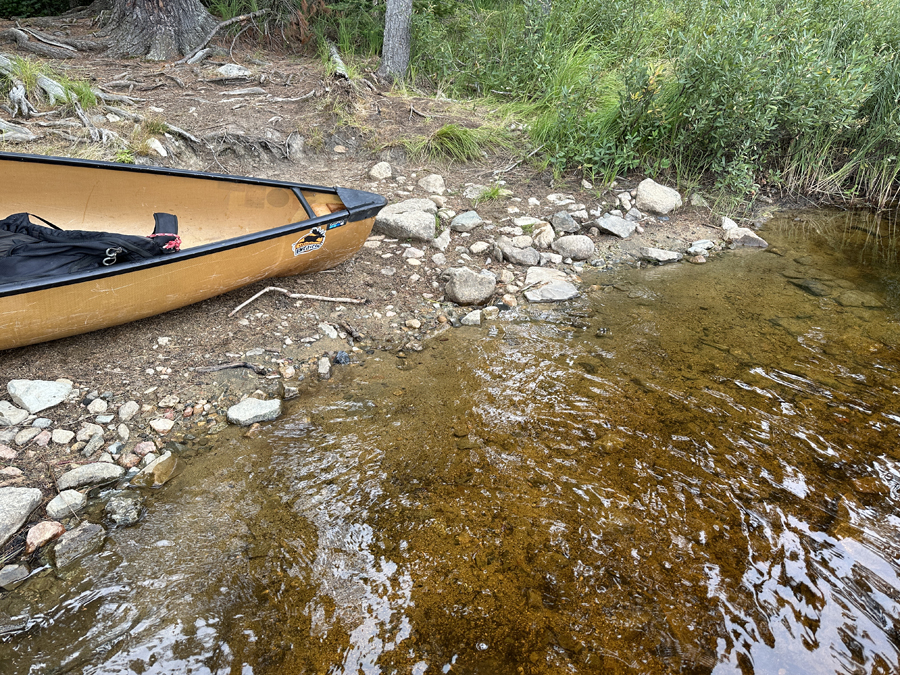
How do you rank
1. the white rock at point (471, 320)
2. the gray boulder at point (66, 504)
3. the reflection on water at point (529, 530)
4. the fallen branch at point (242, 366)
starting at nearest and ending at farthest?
the reflection on water at point (529, 530) < the gray boulder at point (66, 504) < the fallen branch at point (242, 366) < the white rock at point (471, 320)

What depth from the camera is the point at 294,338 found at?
3.67 meters

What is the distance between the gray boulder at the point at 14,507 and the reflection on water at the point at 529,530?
0.28 m

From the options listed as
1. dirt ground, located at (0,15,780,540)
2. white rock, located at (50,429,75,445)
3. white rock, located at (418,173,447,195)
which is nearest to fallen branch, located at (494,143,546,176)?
dirt ground, located at (0,15,780,540)

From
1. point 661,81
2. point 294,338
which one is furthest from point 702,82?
point 294,338

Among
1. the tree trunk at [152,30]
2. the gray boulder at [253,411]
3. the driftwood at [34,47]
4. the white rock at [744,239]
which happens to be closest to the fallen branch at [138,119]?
the tree trunk at [152,30]

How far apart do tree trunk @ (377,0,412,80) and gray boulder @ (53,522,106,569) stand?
6.22m

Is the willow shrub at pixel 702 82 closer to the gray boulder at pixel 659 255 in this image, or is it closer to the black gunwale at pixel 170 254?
the gray boulder at pixel 659 255

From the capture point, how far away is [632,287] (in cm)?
459

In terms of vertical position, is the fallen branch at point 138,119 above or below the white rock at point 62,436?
above

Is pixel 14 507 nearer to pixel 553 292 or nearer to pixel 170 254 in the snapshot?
pixel 170 254

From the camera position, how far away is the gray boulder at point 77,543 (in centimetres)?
226

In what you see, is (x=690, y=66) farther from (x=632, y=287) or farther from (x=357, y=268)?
(x=357, y=268)

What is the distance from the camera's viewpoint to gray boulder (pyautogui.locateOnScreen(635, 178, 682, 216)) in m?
5.62

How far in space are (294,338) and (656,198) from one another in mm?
4098
